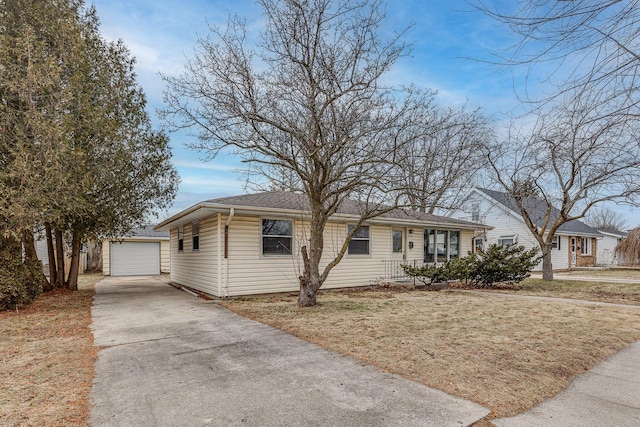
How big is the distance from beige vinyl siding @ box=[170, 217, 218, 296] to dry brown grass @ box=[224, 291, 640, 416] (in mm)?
1684

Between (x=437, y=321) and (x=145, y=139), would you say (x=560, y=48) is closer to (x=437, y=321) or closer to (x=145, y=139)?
(x=437, y=321)

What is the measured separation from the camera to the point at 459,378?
3787 millimetres

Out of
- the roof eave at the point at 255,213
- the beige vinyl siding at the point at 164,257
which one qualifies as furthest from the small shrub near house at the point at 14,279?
the beige vinyl siding at the point at 164,257

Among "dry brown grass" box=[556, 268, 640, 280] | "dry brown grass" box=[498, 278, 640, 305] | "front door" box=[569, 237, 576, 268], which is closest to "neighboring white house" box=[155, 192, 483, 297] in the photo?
"dry brown grass" box=[498, 278, 640, 305]

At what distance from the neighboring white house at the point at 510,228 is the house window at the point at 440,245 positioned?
5917 millimetres

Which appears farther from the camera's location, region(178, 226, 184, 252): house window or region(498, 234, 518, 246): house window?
region(498, 234, 518, 246): house window

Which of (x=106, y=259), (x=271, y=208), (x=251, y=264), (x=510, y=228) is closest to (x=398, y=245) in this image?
(x=271, y=208)

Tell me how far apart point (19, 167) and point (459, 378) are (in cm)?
827

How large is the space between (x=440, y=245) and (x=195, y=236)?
9.53 m

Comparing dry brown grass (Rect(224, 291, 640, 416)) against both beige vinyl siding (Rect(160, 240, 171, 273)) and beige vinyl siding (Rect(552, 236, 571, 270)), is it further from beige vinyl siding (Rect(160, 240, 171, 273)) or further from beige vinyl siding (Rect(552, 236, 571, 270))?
beige vinyl siding (Rect(552, 236, 571, 270))

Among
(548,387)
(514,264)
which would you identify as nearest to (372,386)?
(548,387)

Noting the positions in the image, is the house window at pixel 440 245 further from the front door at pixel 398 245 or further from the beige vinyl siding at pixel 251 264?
the beige vinyl siding at pixel 251 264

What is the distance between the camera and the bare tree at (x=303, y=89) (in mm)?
A: 7176

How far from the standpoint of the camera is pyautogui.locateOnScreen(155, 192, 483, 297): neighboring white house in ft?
32.5
